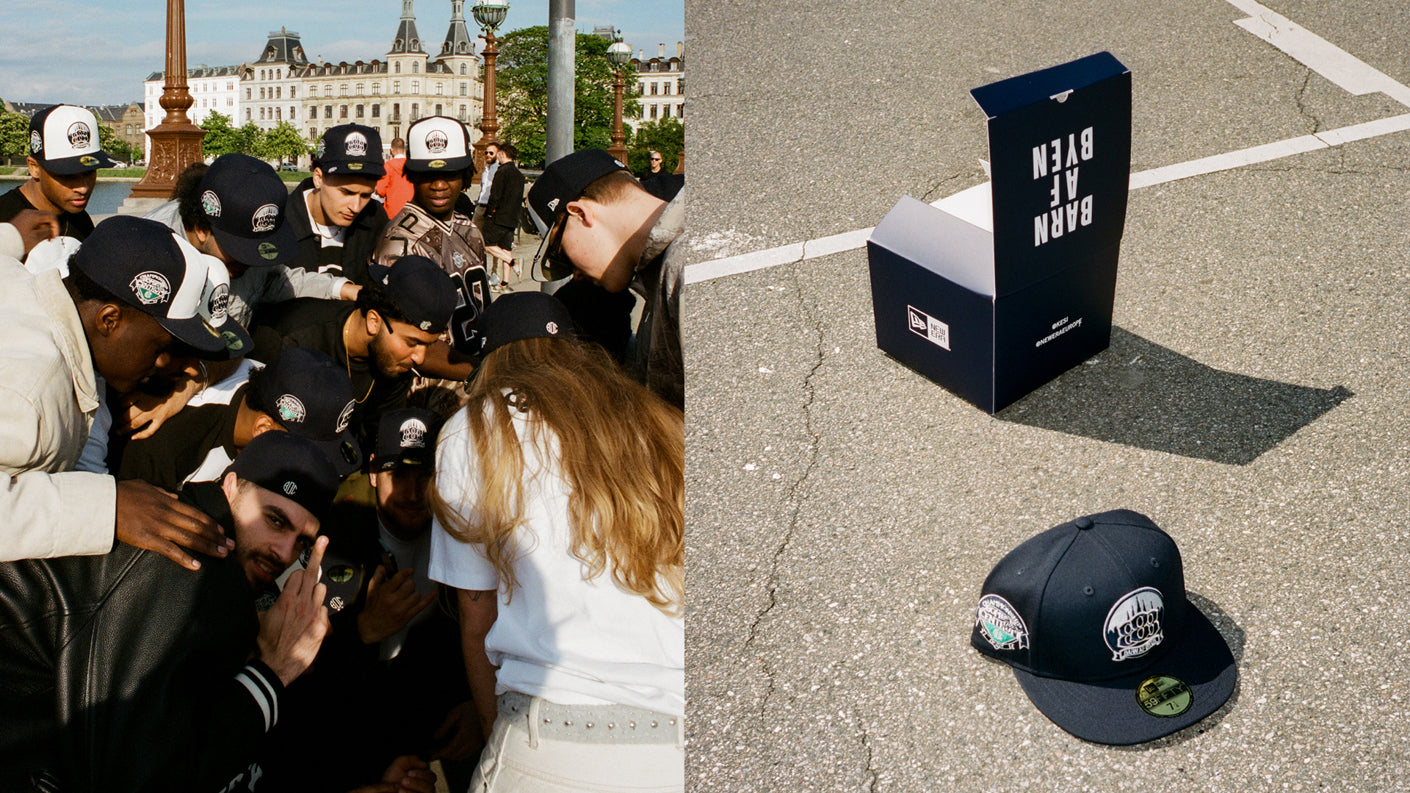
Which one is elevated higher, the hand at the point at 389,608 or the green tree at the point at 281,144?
the green tree at the point at 281,144

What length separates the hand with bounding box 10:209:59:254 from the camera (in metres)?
4.06

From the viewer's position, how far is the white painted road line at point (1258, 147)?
12.2ft

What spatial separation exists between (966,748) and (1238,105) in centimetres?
485

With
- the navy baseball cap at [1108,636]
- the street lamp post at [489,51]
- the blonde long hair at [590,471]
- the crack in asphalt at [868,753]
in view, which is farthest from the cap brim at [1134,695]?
the street lamp post at [489,51]

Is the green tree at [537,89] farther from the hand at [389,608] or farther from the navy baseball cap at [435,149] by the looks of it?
the hand at [389,608]

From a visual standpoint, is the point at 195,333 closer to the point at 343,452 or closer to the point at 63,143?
the point at 343,452

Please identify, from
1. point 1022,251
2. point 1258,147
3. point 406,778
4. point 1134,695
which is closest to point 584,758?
point 406,778

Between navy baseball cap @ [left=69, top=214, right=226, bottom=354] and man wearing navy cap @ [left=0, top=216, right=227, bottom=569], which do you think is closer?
man wearing navy cap @ [left=0, top=216, right=227, bottom=569]

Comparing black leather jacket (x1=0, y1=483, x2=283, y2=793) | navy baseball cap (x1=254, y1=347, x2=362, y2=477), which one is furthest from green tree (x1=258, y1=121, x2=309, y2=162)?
black leather jacket (x1=0, y1=483, x2=283, y2=793)

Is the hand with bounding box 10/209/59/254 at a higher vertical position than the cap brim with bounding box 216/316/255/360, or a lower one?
higher

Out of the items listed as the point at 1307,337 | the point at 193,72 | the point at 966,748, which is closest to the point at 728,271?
the point at 1307,337

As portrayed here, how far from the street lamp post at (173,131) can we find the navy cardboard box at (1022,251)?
640 cm

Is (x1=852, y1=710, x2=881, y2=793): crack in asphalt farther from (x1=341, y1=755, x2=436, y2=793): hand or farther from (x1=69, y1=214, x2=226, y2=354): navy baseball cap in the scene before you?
(x1=69, y1=214, x2=226, y2=354): navy baseball cap

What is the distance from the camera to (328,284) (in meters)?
4.01
